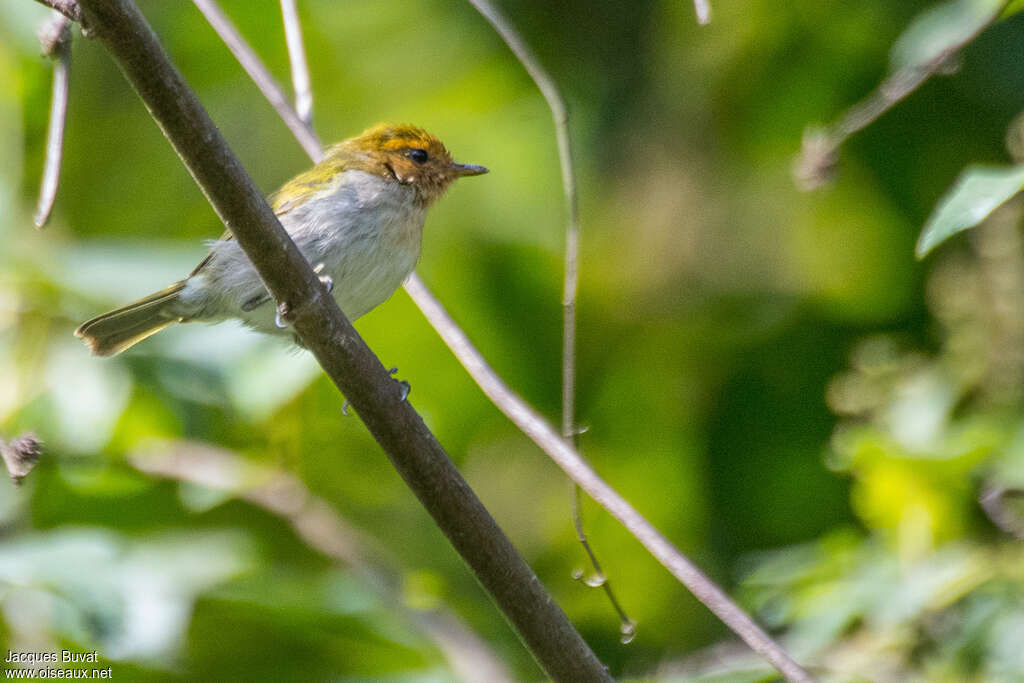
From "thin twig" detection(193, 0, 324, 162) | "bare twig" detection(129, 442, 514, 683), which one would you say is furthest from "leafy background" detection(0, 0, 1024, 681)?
"thin twig" detection(193, 0, 324, 162)

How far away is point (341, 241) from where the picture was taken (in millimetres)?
3354

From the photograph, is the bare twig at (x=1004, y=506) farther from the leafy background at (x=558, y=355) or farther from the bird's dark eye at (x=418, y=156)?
the bird's dark eye at (x=418, y=156)

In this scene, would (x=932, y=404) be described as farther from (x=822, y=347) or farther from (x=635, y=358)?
(x=635, y=358)

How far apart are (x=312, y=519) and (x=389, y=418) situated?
196 cm

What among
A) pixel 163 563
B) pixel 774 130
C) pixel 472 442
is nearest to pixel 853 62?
pixel 774 130

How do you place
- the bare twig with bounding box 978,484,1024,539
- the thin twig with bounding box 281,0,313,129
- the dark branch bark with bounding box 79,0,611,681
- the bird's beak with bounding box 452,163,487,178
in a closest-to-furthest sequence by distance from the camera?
the dark branch bark with bounding box 79,0,611,681, the bare twig with bounding box 978,484,1024,539, the thin twig with bounding box 281,0,313,129, the bird's beak with bounding box 452,163,487,178

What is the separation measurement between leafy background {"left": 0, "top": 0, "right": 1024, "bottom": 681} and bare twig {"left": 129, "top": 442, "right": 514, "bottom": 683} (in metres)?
0.03

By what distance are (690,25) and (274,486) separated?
9.21 feet

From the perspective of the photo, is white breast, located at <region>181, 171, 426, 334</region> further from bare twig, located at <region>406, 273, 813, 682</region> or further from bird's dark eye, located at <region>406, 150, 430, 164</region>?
bare twig, located at <region>406, 273, 813, 682</region>

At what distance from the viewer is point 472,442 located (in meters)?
4.63

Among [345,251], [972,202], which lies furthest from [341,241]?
[972,202]

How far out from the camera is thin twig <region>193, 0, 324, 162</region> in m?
2.81

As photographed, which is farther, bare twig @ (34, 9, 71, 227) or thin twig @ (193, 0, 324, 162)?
thin twig @ (193, 0, 324, 162)

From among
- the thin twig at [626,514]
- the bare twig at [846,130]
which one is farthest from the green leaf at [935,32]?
the thin twig at [626,514]
